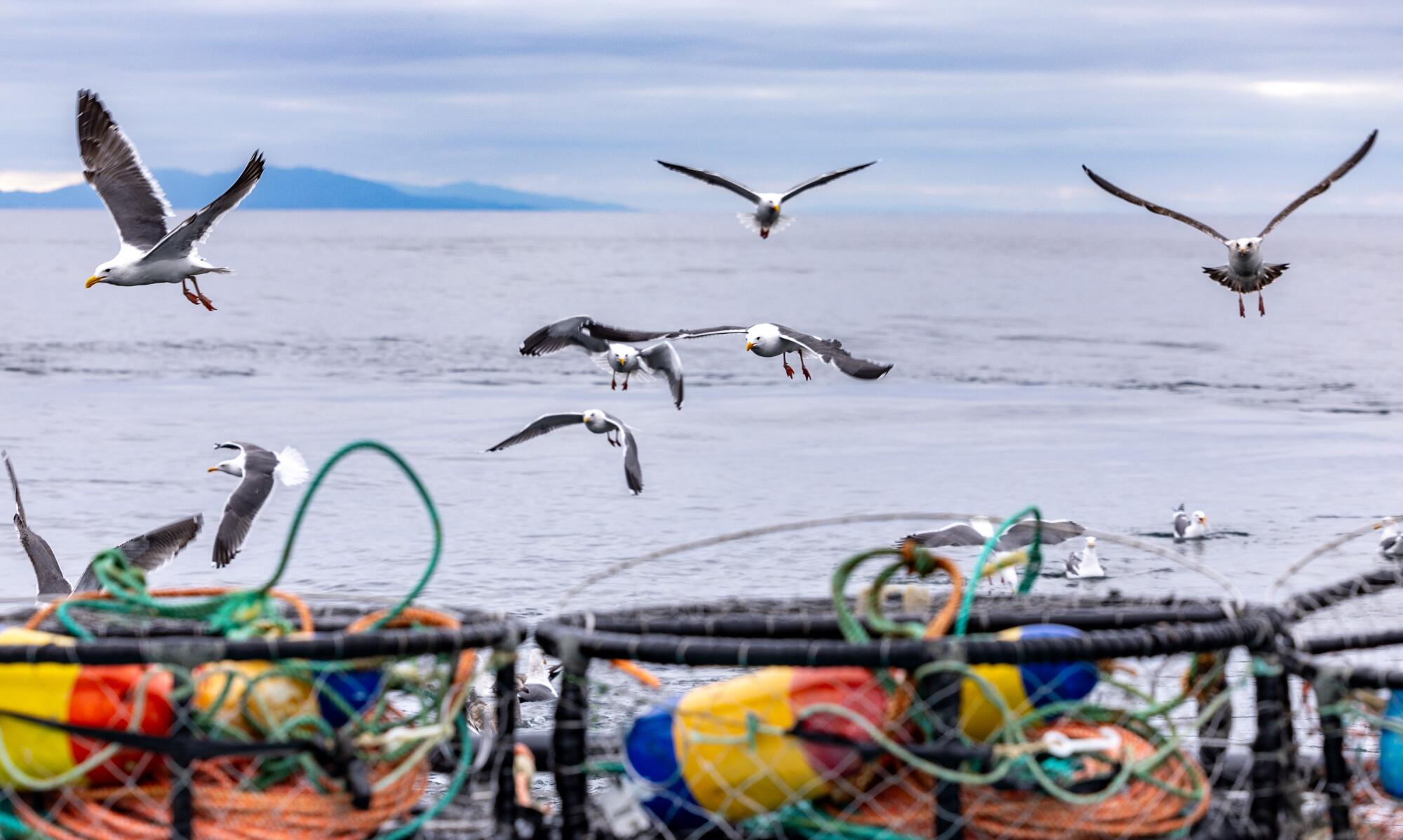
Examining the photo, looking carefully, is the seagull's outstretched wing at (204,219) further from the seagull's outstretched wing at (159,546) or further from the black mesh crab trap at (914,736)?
the black mesh crab trap at (914,736)

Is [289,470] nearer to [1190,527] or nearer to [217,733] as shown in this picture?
[1190,527]

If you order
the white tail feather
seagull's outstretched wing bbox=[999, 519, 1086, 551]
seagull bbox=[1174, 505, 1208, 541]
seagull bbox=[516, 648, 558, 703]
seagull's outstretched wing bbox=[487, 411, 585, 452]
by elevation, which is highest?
seagull's outstretched wing bbox=[487, 411, 585, 452]

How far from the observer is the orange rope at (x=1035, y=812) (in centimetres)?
337

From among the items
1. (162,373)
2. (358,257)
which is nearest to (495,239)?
(358,257)

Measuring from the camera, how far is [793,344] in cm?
1585

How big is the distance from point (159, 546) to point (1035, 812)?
32.2ft

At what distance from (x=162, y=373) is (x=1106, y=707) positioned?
38.3m

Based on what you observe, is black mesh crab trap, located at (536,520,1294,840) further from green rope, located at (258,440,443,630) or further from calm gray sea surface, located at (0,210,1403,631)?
calm gray sea surface, located at (0,210,1403,631)

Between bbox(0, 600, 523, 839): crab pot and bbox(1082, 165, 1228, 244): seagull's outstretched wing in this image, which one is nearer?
bbox(0, 600, 523, 839): crab pot

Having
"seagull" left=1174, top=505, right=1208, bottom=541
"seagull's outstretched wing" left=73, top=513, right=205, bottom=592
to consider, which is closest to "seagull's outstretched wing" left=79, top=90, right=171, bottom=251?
"seagull's outstretched wing" left=73, top=513, right=205, bottom=592

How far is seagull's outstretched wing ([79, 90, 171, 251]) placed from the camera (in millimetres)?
14211

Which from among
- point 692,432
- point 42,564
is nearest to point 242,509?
→ point 42,564

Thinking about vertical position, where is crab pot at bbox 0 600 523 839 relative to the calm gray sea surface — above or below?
above

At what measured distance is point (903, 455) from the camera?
25500 mm
